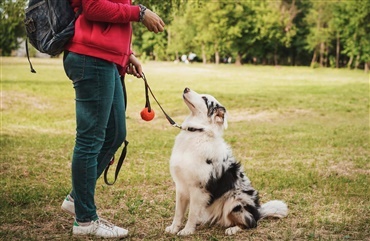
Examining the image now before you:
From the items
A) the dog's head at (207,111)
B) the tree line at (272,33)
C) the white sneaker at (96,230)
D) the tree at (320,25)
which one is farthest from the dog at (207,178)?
the tree at (320,25)

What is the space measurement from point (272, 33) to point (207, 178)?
62.3m

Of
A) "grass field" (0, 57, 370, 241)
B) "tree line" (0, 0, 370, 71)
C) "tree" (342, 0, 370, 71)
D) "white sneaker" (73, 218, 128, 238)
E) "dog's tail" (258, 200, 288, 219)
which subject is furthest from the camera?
"tree line" (0, 0, 370, 71)

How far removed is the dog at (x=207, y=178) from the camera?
420 cm

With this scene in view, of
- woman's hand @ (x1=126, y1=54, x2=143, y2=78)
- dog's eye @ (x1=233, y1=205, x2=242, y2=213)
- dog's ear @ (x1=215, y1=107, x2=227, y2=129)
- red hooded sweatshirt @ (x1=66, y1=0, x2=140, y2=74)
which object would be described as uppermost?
red hooded sweatshirt @ (x1=66, y1=0, x2=140, y2=74)

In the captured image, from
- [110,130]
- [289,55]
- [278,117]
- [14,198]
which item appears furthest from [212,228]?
[289,55]

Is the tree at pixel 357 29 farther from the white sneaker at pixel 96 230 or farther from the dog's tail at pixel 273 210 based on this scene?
the white sneaker at pixel 96 230

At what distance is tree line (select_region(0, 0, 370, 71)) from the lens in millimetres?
53594

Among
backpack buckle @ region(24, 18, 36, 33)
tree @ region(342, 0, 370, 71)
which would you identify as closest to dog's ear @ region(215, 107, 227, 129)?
backpack buckle @ region(24, 18, 36, 33)

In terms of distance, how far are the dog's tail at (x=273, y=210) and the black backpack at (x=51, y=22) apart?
2499 mm

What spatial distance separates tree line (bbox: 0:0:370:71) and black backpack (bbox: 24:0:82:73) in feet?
162

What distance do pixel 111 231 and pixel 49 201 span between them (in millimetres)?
1700

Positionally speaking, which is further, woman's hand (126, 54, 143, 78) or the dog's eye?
the dog's eye

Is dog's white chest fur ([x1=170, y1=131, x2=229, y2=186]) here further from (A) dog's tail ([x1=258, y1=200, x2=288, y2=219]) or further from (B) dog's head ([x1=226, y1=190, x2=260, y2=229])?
(A) dog's tail ([x1=258, y1=200, x2=288, y2=219])

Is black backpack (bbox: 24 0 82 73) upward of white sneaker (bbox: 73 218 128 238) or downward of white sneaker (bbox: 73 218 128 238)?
upward
